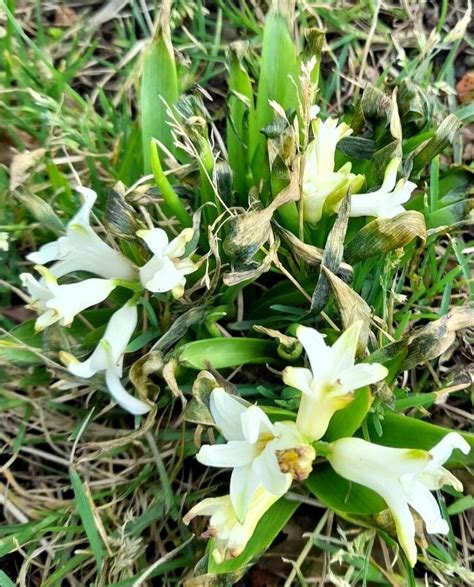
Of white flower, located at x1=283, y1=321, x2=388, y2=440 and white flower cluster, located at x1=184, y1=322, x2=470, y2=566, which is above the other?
white flower, located at x1=283, y1=321, x2=388, y2=440

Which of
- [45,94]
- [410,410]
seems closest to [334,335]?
[410,410]

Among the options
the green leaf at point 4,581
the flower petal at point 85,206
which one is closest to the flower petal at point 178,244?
the flower petal at point 85,206

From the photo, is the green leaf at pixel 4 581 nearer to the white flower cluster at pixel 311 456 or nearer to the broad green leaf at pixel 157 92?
the white flower cluster at pixel 311 456

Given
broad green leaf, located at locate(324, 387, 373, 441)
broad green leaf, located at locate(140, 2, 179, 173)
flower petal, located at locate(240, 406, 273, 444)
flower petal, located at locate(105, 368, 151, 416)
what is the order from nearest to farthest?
1. flower petal, located at locate(240, 406, 273, 444)
2. broad green leaf, located at locate(324, 387, 373, 441)
3. flower petal, located at locate(105, 368, 151, 416)
4. broad green leaf, located at locate(140, 2, 179, 173)

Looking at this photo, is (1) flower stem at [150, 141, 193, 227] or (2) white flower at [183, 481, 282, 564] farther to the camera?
(1) flower stem at [150, 141, 193, 227]

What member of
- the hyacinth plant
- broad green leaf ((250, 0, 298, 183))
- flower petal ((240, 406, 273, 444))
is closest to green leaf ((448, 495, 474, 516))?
the hyacinth plant

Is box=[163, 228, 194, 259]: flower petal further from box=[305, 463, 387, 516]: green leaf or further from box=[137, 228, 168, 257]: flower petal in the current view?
box=[305, 463, 387, 516]: green leaf

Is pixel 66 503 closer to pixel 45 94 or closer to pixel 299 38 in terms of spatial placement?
pixel 45 94
